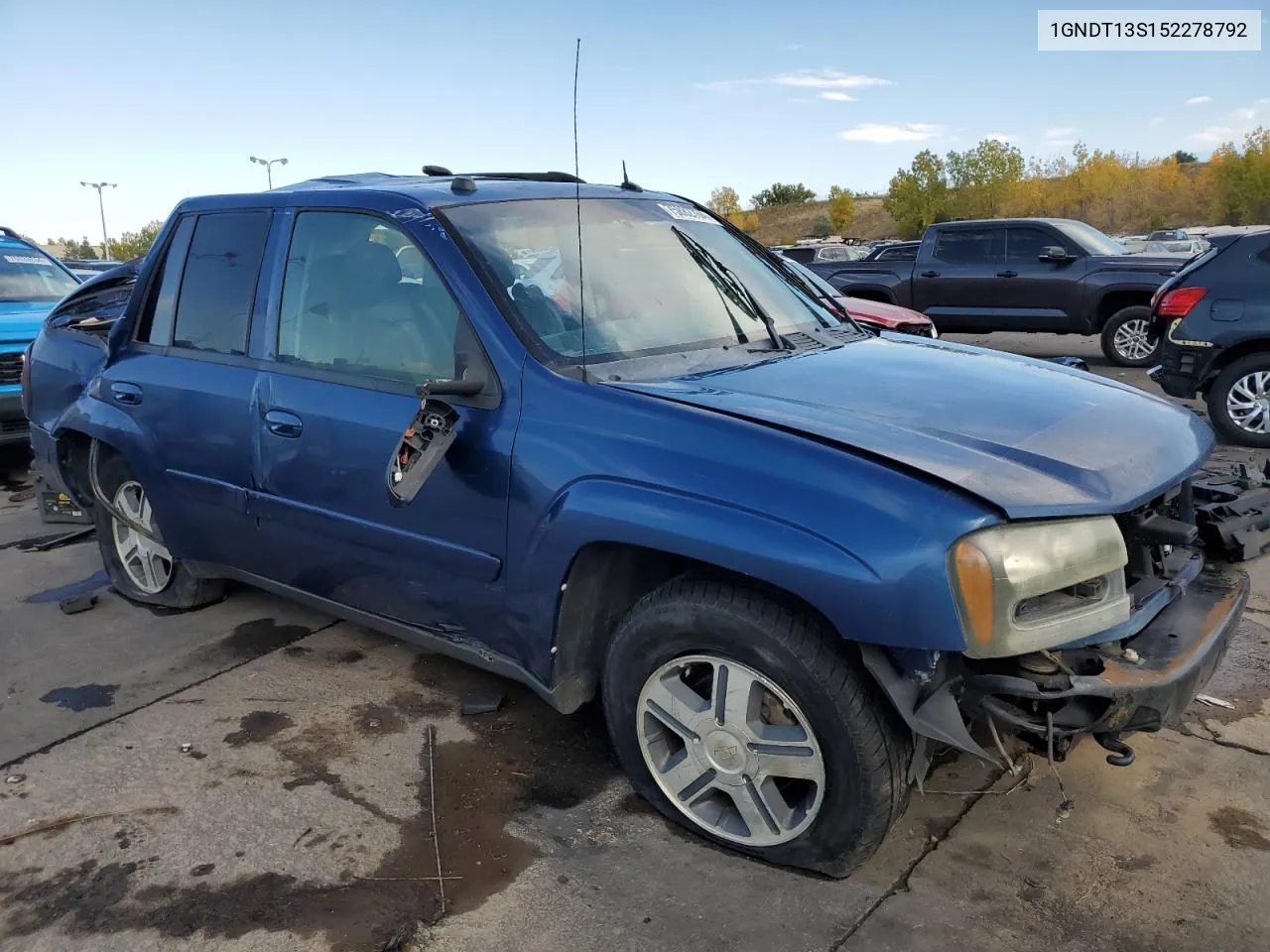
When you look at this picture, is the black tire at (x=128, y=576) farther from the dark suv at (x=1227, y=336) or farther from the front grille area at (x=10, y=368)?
the dark suv at (x=1227, y=336)

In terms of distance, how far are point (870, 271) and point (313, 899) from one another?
1254 cm

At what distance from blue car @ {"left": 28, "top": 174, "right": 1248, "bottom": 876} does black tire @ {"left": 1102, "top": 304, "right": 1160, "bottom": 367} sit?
8.91 meters

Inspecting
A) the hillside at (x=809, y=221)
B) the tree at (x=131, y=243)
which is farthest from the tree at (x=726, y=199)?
the tree at (x=131, y=243)

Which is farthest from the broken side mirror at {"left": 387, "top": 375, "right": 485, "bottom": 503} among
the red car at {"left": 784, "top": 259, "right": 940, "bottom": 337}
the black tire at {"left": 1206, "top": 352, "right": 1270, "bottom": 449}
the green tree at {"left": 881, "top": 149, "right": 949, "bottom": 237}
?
the green tree at {"left": 881, "top": 149, "right": 949, "bottom": 237}

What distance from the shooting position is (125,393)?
4.07 m

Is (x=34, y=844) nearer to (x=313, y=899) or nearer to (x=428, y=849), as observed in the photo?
(x=313, y=899)

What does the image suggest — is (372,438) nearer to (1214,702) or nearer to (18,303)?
(1214,702)

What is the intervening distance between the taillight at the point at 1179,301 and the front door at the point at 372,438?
6.61 meters

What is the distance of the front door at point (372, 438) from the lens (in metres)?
2.89

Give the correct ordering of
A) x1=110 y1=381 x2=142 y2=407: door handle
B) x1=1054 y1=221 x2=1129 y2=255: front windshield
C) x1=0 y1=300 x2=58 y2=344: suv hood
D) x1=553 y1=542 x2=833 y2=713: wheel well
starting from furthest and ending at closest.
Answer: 1. x1=1054 y1=221 x2=1129 y2=255: front windshield
2. x1=0 y1=300 x2=58 y2=344: suv hood
3. x1=110 y1=381 x2=142 y2=407: door handle
4. x1=553 y1=542 x2=833 y2=713: wheel well

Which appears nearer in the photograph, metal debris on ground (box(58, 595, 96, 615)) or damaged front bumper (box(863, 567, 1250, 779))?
damaged front bumper (box(863, 567, 1250, 779))

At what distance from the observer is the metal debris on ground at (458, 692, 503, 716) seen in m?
3.58

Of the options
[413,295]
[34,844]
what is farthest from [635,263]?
[34,844]

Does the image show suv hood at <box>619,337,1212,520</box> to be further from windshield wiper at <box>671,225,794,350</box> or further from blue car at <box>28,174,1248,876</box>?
windshield wiper at <box>671,225,794,350</box>
